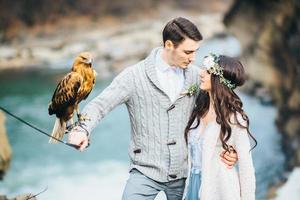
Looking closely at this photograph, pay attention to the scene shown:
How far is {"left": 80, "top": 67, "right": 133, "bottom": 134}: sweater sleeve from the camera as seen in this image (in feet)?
9.46

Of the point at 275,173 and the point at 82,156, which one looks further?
the point at 82,156

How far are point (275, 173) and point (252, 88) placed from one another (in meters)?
5.15

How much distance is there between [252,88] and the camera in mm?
13820

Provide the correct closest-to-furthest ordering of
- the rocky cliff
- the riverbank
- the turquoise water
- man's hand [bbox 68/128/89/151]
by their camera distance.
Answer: man's hand [bbox 68/128/89/151]
the rocky cliff
the turquoise water
the riverbank

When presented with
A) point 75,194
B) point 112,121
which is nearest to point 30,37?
point 112,121

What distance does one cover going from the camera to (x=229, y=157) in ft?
9.39

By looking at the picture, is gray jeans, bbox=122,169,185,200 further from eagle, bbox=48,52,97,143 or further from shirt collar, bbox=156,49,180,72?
shirt collar, bbox=156,49,180,72

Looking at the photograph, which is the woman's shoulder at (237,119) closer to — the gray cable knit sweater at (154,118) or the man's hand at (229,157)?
the man's hand at (229,157)

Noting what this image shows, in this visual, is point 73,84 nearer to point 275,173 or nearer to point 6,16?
point 275,173

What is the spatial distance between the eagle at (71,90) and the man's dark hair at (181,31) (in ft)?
1.38

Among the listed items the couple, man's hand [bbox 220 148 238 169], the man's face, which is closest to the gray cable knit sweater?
the couple

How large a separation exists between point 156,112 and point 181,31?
1.35ft

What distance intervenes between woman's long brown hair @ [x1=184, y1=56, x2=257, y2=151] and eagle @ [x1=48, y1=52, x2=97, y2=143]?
0.54 metres

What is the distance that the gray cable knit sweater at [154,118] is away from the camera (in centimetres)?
→ 298
